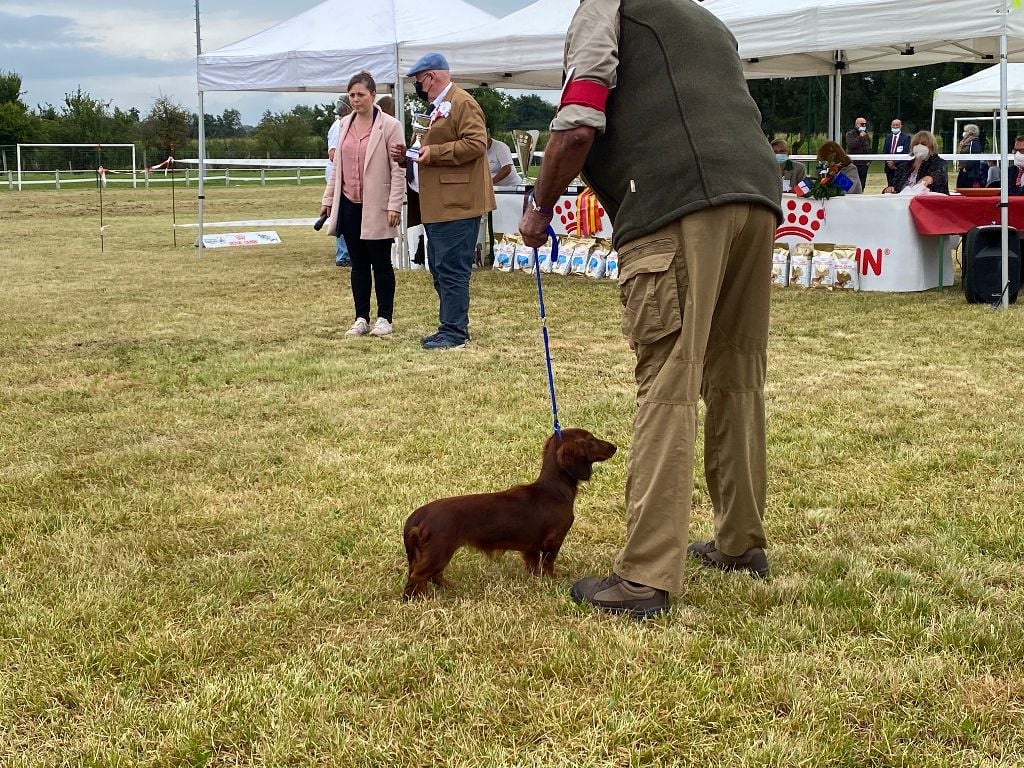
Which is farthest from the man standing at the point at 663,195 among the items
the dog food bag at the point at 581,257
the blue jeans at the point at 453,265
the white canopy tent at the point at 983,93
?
the white canopy tent at the point at 983,93

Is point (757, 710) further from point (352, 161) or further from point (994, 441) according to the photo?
point (352, 161)

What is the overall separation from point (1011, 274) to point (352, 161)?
5.54m

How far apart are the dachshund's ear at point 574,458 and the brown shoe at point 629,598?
12.8 inches

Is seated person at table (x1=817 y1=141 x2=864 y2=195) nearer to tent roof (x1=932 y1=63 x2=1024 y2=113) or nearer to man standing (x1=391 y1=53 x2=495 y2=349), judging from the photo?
man standing (x1=391 y1=53 x2=495 y2=349)

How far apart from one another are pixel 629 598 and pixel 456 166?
4.62 metres

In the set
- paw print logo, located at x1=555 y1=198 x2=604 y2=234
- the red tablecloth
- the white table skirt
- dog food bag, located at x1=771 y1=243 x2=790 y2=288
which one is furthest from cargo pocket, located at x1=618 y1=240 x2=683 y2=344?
paw print logo, located at x1=555 y1=198 x2=604 y2=234

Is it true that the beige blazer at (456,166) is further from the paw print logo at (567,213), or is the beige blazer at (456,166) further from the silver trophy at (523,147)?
the silver trophy at (523,147)

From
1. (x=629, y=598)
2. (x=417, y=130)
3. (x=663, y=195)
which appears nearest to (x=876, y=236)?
(x=417, y=130)

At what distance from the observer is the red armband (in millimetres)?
2703

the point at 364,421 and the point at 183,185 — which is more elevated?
the point at 183,185

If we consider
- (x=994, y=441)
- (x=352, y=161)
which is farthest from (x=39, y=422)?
(x=994, y=441)

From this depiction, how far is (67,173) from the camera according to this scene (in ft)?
113

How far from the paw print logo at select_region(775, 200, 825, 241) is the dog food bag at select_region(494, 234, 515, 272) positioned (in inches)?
123

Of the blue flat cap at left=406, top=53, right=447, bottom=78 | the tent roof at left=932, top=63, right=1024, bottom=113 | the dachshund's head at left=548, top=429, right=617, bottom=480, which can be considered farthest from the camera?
the tent roof at left=932, top=63, right=1024, bottom=113
